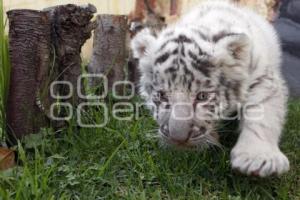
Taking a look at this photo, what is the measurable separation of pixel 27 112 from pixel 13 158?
0.26 meters

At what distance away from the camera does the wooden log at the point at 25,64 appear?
2684mm

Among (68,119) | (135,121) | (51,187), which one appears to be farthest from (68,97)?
(51,187)

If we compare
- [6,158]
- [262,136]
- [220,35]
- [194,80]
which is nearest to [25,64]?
[6,158]

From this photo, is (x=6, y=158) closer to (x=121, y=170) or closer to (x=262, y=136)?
(x=121, y=170)

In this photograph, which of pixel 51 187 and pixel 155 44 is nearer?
pixel 51 187

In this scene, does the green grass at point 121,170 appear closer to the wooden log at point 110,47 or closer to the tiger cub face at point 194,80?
the tiger cub face at point 194,80

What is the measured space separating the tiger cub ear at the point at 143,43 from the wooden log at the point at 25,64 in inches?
16.7

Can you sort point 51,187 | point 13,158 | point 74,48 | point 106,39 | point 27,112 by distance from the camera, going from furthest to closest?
point 106,39
point 74,48
point 27,112
point 13,158
point 51,187

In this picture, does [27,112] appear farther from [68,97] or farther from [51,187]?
[51,187]

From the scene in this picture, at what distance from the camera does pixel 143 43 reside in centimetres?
283

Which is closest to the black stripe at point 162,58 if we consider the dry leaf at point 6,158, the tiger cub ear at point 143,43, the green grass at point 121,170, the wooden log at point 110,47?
the tiger cub ear at point 143,43

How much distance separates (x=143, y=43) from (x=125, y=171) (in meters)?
0.64

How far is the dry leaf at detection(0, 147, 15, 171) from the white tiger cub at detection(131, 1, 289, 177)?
0.65 m

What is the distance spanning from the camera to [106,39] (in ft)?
11.8
